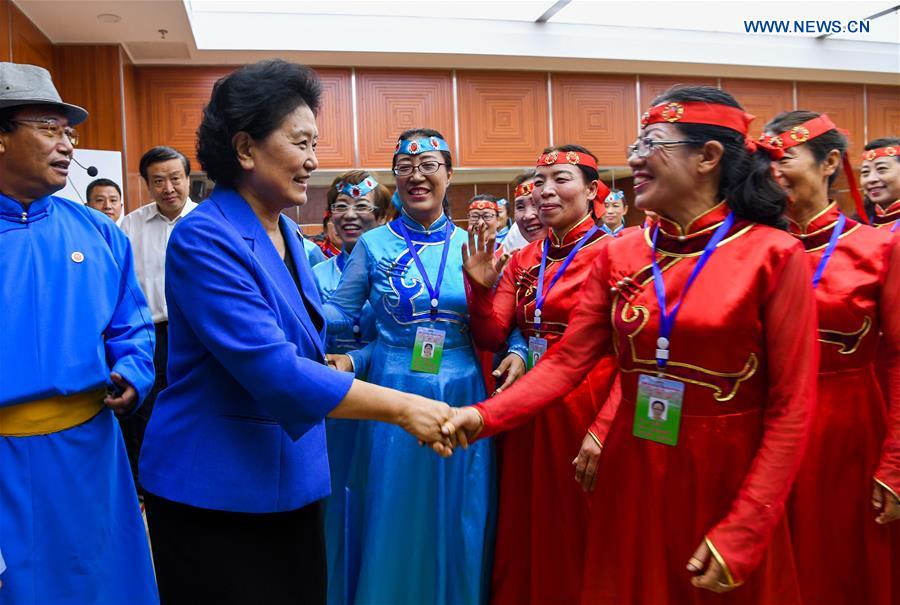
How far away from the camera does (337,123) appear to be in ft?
26.1

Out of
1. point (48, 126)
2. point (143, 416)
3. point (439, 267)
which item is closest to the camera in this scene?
point (48, 126)

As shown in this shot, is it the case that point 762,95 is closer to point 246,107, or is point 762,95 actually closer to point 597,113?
point 597,113

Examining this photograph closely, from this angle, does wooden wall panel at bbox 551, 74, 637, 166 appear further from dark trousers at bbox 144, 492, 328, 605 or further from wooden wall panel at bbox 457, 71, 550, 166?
dark trousers at bbox 144, 492, 328, 605

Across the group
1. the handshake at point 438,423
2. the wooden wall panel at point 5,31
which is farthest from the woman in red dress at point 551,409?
the wooden wall panel at point 5,31

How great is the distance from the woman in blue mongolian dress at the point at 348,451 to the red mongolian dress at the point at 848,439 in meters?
1.37

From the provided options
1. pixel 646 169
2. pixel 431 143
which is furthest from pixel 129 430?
pixel 646 169

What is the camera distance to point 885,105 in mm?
9711

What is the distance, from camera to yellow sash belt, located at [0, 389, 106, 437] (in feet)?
6.14

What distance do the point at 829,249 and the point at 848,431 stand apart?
54 cm

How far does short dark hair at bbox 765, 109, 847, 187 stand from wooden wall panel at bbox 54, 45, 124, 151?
6214mm

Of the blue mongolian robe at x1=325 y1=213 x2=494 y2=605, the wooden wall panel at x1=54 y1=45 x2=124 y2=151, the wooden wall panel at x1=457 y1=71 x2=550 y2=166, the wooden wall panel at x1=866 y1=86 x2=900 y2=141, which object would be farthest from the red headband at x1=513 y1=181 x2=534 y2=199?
the wooden wall panel at x1=866 y1=86 x2=900 y2=141

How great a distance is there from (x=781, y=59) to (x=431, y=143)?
7383mm

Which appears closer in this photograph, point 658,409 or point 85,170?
point 658,409

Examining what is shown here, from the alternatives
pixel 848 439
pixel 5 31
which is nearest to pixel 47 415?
pixel 848 439
